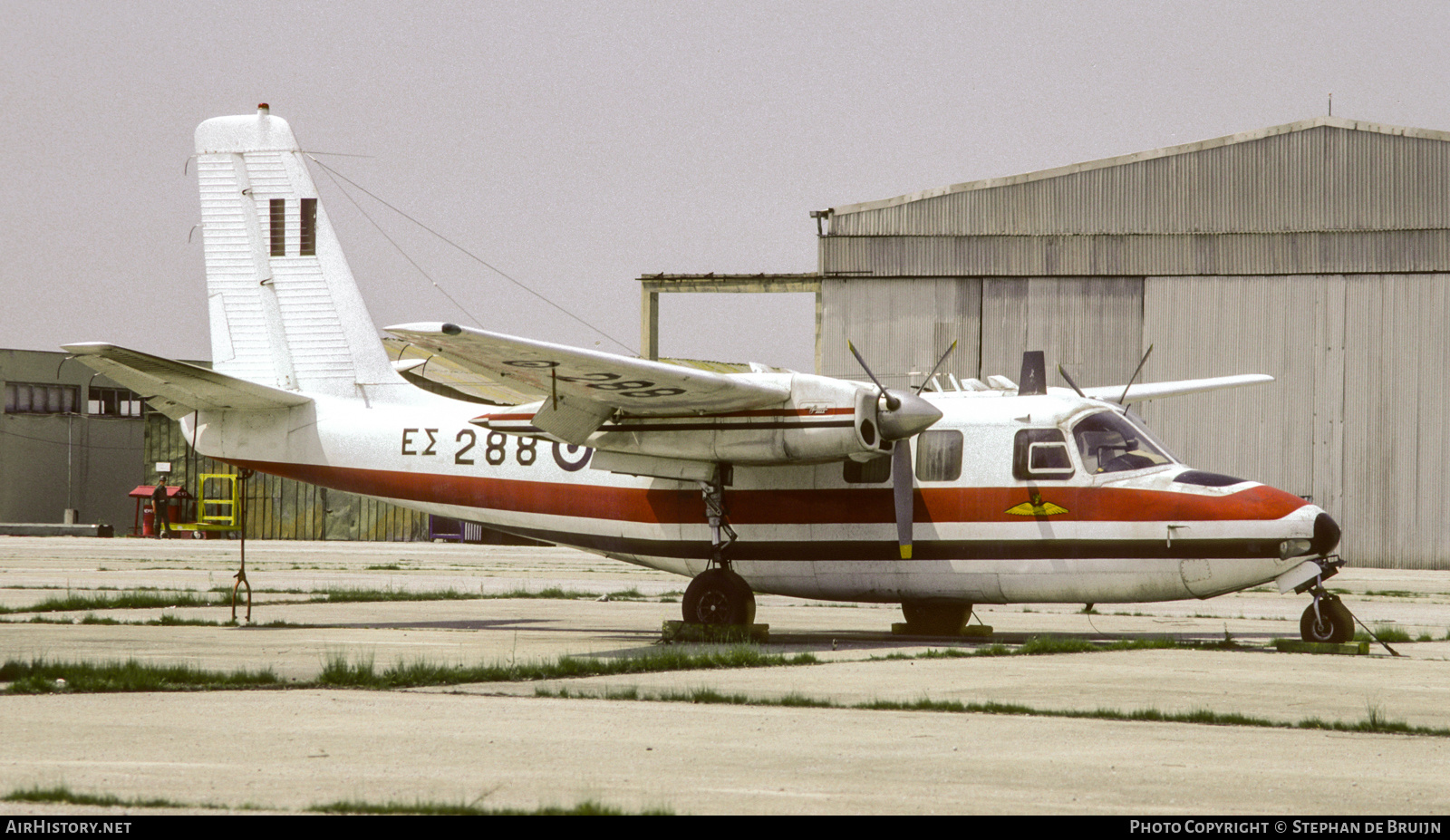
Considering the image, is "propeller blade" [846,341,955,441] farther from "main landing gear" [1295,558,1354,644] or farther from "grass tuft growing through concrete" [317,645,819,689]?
"main landing gear" [1295,558,1354,644]

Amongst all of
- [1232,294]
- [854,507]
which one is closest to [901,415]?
[854,507]

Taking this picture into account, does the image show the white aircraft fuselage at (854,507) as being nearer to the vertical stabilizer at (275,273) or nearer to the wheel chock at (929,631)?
the vertical stabilizer at (275,273)

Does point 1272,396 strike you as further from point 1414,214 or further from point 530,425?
point 530,425

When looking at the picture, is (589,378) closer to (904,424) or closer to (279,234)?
(904,424)

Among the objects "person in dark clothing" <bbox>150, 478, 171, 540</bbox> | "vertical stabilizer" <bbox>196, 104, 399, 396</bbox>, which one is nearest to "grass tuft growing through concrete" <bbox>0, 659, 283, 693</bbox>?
"vertical stabilizer" <bbox>196, 104, 399, 396</bbox>

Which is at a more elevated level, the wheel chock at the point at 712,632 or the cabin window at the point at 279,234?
the cabin window at the point at 279,234

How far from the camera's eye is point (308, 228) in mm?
21375

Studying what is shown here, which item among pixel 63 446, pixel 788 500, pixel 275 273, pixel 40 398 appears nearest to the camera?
pixel 788 500

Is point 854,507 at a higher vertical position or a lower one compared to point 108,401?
lower

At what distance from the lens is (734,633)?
1766 centimetres

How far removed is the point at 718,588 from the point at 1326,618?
23.2ft

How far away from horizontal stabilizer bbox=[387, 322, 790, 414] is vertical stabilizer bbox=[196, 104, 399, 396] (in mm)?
4475

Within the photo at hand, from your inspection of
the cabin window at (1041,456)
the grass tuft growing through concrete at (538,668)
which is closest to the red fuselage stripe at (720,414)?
the cabin window at (1041,456)

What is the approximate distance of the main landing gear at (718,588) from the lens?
18125 millimetres
